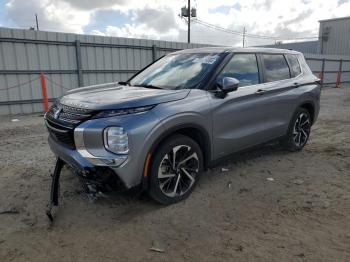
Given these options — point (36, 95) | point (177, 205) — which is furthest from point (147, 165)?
point (36, 95)

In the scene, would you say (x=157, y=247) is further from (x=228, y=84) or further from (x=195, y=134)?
(x=228, y=84)

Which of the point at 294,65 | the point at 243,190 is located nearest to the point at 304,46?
the point at 294,65

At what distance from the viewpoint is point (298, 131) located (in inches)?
212

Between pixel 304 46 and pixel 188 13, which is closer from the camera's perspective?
pixel 188 13

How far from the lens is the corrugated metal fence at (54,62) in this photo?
32.3 feet

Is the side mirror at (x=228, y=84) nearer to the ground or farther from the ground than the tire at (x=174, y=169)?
farther from the ground

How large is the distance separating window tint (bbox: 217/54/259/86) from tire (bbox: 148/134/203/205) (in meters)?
0.96

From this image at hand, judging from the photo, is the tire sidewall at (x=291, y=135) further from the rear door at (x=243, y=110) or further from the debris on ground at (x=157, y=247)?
the debris on ground at (x=157, y=247)

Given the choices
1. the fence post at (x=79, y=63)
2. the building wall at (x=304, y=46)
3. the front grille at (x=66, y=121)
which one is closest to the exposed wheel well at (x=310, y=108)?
the front grille at (x=66, y=121)

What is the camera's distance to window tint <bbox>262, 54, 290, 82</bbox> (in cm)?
462

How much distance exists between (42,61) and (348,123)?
9514 mm

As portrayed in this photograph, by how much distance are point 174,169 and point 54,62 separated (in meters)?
8.85

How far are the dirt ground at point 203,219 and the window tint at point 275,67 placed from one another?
4.42 feet

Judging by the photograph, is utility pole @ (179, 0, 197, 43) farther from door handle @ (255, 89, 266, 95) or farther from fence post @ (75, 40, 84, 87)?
door handle @ (255, 89, 266, 95)
